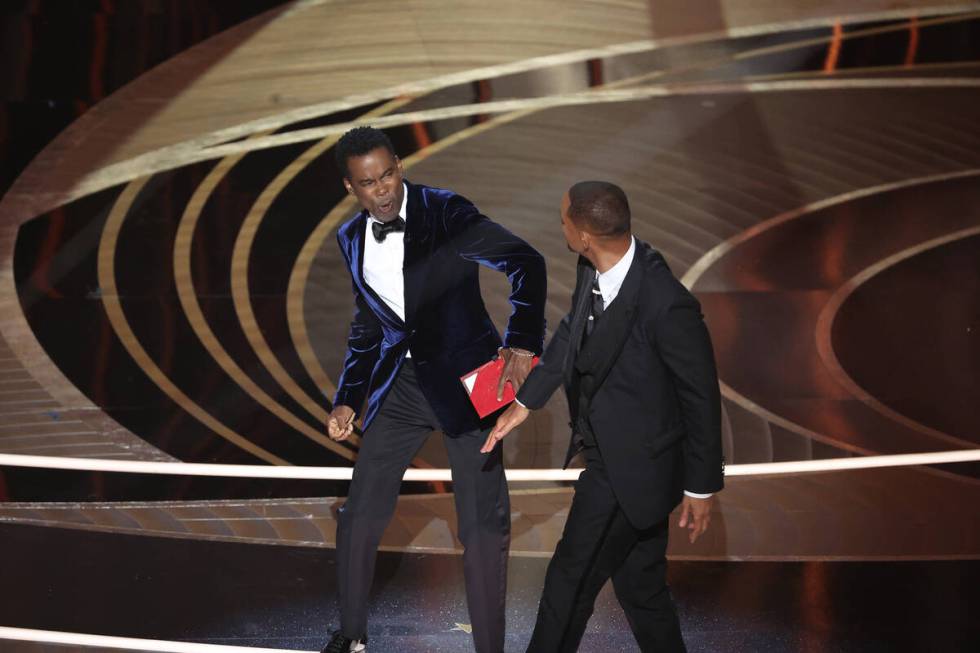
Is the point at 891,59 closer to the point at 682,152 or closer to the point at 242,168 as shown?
the point at 682,152

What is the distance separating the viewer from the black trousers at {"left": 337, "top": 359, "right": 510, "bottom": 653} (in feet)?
10.3

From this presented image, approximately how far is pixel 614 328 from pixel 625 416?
0.23 meters

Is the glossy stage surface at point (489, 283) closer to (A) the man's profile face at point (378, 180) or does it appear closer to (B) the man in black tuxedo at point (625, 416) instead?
(B) the man in black tuxedo at point (625, 416)

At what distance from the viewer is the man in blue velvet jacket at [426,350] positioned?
3.15 metres

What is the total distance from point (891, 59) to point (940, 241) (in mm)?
2227

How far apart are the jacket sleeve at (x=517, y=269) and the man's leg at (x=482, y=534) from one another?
30 cm

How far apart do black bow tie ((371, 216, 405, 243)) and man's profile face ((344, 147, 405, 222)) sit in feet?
0.07

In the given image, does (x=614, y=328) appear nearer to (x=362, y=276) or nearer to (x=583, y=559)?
(x=583, y=559)

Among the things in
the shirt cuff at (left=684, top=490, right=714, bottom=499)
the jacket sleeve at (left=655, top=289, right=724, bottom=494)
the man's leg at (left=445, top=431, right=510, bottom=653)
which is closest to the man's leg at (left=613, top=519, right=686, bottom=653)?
the shirt cuff at (left=684, top=490, right=714, bottom=499)

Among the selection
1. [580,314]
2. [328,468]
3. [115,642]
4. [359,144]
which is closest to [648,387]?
[580,314]

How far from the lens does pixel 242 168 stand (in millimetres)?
7031

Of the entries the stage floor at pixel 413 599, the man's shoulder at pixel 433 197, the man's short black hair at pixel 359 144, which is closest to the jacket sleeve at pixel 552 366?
the man's shoulder at pixel 433 197

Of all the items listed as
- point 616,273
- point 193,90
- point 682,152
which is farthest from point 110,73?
point 616,273

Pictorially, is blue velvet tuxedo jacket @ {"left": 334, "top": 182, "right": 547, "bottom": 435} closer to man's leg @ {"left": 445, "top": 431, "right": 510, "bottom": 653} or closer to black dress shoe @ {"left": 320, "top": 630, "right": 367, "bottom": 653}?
man's leg @ {"left": 445, "top": 431, "right": 510, "bottom": 653}
